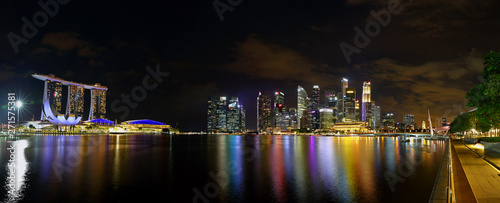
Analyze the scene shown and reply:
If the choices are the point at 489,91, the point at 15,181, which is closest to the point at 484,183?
the point at 489,91

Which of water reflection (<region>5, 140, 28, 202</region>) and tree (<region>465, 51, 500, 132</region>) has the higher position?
tree (<region>465, 51, 500, 132</region>)

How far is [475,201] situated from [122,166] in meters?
32.0

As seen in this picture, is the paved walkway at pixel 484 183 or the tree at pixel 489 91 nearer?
the paved walkway at pixel 484 183

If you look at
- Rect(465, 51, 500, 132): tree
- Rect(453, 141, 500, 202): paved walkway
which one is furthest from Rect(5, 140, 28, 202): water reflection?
Rect(465, 51, 500, 132): tree

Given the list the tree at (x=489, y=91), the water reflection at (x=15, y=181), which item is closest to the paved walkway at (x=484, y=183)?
the tree at (x=489, y=91)

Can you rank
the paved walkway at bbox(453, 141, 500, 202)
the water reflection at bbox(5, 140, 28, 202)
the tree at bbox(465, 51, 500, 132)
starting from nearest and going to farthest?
the paved walkway at bbox(453, 141, 500, 202) < the water reflection at bbox(5, 140, 28, 202) < the tree at bbox(465, 51, 500, 132)

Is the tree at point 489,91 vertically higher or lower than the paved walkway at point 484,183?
higher

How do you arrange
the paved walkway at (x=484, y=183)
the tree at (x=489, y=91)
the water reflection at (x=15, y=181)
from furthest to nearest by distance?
the tree at (x=489, y=91) < the water reflection at (x=15, y=181) < the paved walkway at (x=484, y=183)

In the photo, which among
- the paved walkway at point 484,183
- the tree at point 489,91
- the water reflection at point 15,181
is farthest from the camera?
the tree at point 489,91

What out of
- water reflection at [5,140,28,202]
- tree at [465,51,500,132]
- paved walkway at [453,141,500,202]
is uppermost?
tree at [465,51,500,132]

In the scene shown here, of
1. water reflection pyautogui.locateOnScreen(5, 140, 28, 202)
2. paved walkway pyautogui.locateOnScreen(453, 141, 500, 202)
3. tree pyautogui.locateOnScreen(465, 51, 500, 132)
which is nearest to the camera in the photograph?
paved walkway pyautogui.locateOnScreen(453, 141, 500, 202)

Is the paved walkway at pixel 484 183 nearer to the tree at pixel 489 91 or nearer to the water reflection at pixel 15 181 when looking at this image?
the tree at pixel 489 91

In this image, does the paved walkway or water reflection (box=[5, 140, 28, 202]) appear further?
water reflection (box=[5, 140, 28, 202])

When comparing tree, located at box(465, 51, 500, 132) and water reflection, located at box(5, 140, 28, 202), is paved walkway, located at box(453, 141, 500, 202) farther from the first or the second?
water reflection, located at box(5, 140, 28, 202)
